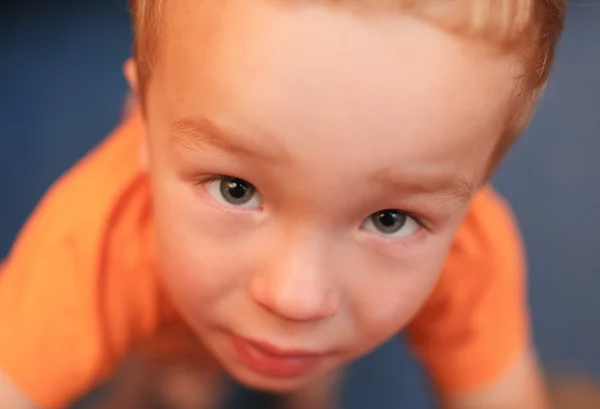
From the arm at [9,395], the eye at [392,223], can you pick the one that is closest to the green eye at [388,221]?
the eye at [392,223]

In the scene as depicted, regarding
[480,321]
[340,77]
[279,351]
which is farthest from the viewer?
[480,321]

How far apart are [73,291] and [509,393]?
1.07 feet

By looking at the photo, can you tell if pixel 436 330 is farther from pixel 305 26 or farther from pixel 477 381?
pixel 305 26

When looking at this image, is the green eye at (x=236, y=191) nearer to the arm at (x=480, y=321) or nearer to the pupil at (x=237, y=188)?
the pupil at (x=237, y=188)

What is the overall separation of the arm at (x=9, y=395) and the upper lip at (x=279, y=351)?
0.15 meters

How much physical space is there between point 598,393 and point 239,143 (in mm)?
601

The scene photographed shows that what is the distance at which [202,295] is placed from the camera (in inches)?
18.8

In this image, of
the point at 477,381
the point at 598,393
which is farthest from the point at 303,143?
the point at 598,393

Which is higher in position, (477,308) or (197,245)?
(197,245)

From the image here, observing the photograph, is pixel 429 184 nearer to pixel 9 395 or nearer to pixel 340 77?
pixel 340 77

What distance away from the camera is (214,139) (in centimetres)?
42

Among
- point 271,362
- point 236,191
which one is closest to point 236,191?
point 236,191

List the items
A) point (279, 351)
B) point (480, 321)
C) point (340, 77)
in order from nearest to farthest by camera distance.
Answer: point (340, 77)
point (279, 351)
point (480, 321)

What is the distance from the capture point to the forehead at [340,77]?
0.37 metres
